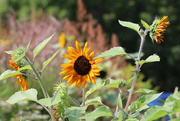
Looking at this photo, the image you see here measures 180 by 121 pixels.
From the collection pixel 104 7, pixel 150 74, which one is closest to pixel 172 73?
pixel 150 74

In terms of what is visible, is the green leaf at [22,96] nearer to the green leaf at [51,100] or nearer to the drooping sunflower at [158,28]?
the green leaf at [51,100]

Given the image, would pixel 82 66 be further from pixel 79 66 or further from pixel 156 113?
pixel 156 113

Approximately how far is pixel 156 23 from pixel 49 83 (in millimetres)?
1506

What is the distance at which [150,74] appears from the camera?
22.6 feet

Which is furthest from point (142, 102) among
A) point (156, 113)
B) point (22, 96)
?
point (22, 96)

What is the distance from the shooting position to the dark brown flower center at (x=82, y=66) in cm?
60

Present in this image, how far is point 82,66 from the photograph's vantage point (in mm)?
601

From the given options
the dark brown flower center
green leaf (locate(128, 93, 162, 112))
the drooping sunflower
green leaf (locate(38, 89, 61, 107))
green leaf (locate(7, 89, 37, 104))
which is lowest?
green leaf (locate(128, 93, 162, 112))

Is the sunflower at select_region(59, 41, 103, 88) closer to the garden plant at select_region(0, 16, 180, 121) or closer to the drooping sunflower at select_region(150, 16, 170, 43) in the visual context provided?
the garden plant at select_region(0, 16, 180, 121)

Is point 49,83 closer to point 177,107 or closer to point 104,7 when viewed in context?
point 177,107

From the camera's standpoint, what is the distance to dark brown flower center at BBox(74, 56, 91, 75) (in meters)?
0.60

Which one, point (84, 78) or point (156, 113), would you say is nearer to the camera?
point (156, 113)

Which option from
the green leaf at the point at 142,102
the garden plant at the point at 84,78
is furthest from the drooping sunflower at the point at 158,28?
the green leaf at the point at 142,102

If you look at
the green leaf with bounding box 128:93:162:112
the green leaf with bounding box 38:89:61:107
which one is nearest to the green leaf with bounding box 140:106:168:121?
the green leaf with bounding box 128:93:162:112
